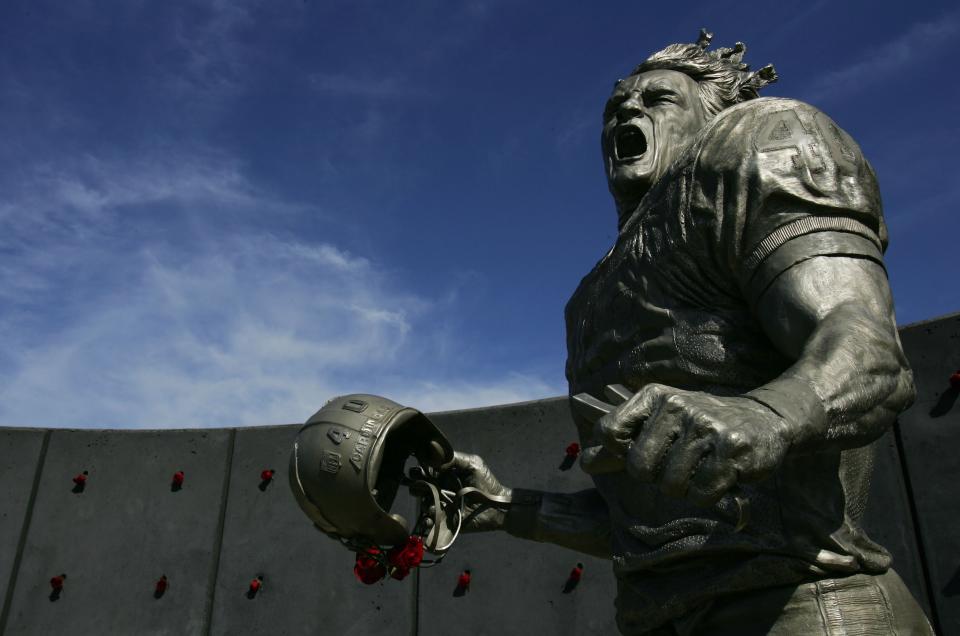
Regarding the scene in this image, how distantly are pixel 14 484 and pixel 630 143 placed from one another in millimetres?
5206

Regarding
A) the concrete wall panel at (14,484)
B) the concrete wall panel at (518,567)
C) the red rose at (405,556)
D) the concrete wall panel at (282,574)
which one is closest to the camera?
A: the red rose at (405,556)

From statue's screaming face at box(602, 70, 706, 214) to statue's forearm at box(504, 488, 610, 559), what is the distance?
0.73 m

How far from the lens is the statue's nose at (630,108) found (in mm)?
2266

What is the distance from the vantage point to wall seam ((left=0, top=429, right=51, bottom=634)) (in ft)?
18.4

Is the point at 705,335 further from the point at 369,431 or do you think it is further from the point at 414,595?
the point at 414,595

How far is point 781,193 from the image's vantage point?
167 cm

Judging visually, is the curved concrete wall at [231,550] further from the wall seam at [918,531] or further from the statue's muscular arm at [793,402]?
the statue's muscular arm at [793,402]

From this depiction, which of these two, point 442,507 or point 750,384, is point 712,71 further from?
point 442,507

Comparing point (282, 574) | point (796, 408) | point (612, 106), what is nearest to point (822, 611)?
point (796, 408)

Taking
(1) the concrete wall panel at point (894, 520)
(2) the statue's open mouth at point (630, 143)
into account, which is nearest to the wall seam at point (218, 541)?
(1) the concrete wall panel at point (894, 520)

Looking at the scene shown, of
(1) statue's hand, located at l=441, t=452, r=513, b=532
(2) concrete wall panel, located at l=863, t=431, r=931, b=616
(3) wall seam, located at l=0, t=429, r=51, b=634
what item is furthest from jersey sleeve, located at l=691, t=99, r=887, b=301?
(3) wall seam, located at l=0, t=429, r=51, b=634

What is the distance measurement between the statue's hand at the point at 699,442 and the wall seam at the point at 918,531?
3.18 m

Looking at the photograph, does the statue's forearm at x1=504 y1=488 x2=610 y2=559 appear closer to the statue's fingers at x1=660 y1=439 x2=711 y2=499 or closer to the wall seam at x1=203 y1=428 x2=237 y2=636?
the statue's fingers at x1=660 y1=439 x2=711 y2=499

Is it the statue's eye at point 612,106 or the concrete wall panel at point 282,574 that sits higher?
the statue's eye at point 612,106
